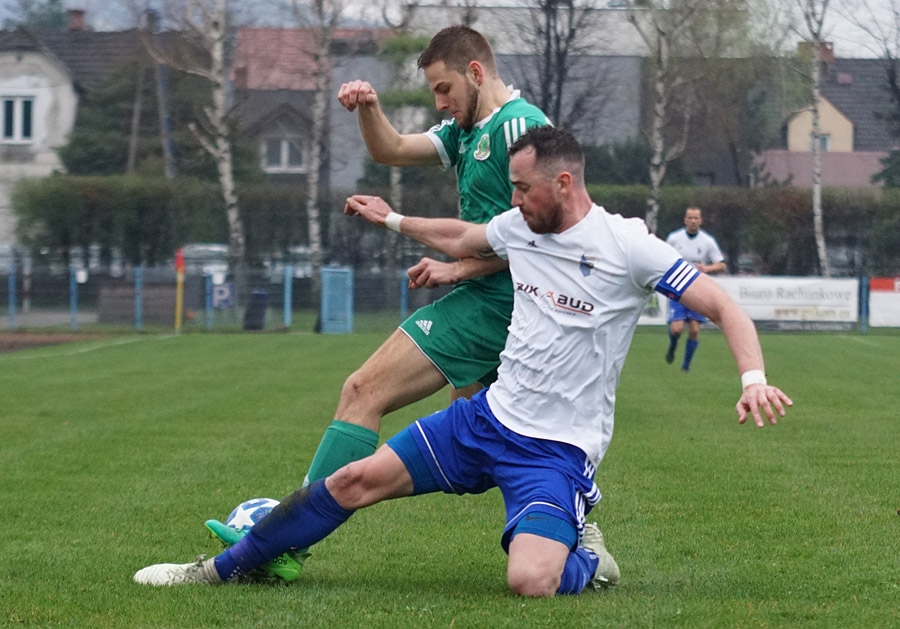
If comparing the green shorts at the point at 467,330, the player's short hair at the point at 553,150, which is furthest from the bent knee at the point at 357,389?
the player's short hair at the point at 553,150

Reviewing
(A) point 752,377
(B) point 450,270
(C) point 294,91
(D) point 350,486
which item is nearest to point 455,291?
(B) point 450,270

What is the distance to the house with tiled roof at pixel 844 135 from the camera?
167 ft

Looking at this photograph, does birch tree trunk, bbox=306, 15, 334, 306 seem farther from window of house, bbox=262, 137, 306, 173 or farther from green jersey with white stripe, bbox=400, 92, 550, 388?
green jersey with white stripe, bbox=400, 92, 550, 388

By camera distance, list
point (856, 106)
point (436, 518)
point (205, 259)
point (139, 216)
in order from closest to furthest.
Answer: point (436, 518) → point (205, 259) → point (139, 216) → point (856, 106)

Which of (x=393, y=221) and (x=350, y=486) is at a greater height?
(x=393, y=221)

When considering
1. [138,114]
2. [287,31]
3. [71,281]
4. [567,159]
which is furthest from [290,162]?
[567,159]

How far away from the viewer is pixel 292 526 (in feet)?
14.9

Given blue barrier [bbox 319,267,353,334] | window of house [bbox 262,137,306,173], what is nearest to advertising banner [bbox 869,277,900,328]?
blue barrier [bbox 319,267,353,334]

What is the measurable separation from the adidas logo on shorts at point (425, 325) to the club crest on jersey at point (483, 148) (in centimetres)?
75

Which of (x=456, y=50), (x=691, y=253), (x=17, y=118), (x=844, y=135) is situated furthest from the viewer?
(x=844, y=135)

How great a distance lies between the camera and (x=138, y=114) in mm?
44312

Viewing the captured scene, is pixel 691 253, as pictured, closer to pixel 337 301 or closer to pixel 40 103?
pixel 337 301

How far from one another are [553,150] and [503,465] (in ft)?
3.91

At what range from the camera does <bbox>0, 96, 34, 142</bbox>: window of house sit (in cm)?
4628
